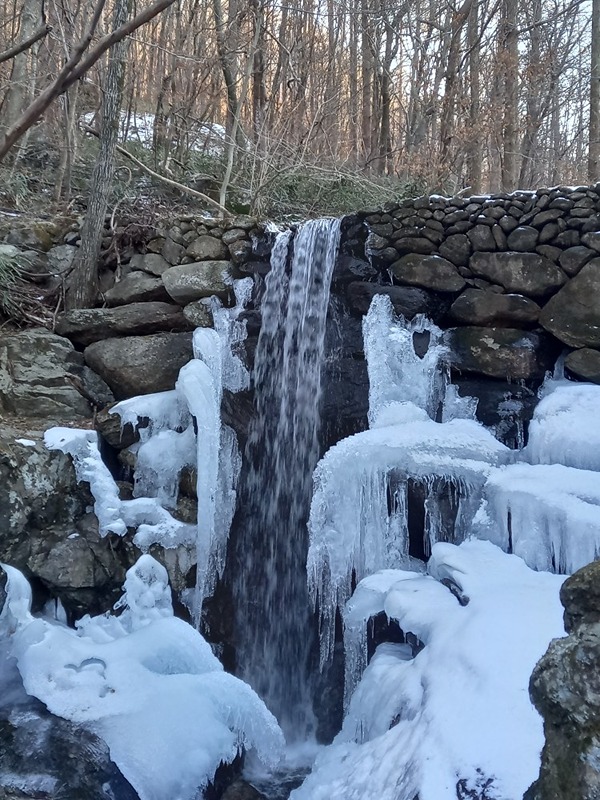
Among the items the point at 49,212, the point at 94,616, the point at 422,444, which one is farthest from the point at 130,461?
the point at 49,212

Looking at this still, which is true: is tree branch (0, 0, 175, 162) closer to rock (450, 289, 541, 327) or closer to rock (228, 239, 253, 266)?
rock (450, 289, 541, 327)

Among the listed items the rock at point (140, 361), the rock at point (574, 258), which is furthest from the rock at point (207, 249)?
the rock at point (574, 258)

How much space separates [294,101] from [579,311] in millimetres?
5909

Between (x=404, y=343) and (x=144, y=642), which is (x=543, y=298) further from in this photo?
(x=144, y=642)

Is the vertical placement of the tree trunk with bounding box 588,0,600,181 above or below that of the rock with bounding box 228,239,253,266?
above

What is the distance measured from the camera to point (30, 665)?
355 centimetres

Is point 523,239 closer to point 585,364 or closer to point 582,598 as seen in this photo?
point 585,364

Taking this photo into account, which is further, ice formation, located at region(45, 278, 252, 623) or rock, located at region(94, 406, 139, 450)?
rock, located at region(94, 406, 139, 450)

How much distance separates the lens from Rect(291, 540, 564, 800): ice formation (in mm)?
2234

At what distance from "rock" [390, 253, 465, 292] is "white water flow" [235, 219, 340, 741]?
641mm

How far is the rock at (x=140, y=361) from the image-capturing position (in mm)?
5242

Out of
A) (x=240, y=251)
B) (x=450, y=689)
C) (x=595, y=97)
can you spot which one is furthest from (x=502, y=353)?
(x=595, y=97)

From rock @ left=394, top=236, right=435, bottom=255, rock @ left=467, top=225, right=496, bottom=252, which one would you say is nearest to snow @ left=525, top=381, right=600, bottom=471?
rock @ left=467, top=225, right=496, bottom=252

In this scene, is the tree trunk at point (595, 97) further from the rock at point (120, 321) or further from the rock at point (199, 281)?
the rock at point (120, 321)
